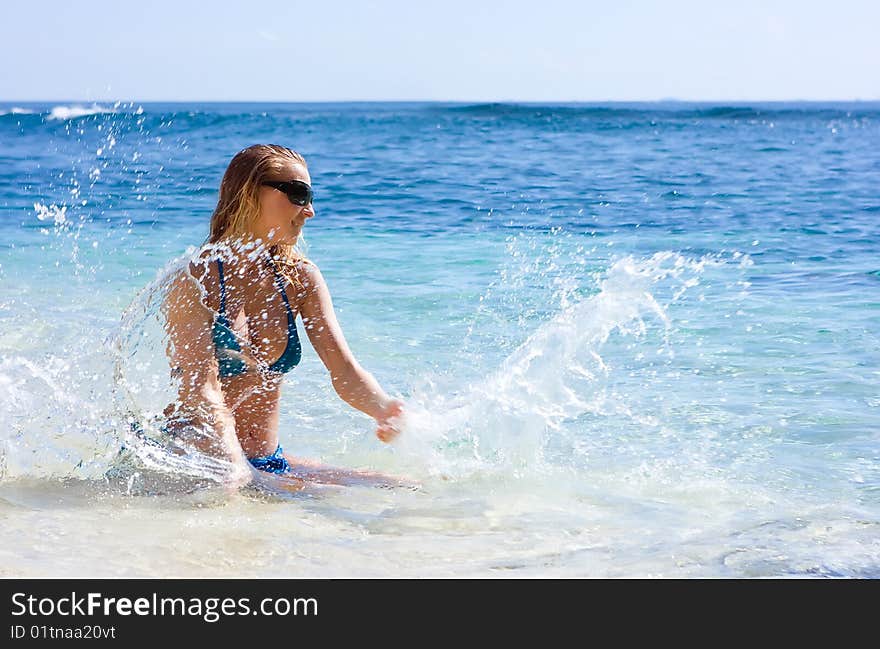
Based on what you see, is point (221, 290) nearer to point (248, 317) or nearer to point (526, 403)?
point (248, 317)

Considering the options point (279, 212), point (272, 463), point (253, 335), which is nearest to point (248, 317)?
point (253, 335)

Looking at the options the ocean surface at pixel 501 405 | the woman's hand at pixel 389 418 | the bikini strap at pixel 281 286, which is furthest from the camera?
the woman's hand at pixel 389 418

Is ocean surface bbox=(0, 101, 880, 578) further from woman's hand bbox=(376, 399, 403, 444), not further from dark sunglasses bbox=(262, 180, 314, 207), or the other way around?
dark sunglasses bbox=(262, 180, 314, 207)

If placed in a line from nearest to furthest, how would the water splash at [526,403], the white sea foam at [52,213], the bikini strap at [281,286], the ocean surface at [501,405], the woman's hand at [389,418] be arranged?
the ocean surface at [501,405] < the bikini strap at [281,286] < the woman's hand at [389,418] < the water splash at [526,403] < the white sea foam at [52,213]

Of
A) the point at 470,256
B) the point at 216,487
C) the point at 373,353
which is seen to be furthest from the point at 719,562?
the point at 470,256

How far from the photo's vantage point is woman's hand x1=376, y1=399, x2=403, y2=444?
367 cm

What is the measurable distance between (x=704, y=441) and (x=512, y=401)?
95 cm

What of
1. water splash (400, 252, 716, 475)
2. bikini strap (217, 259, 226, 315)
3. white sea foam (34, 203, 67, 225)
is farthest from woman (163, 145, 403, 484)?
white sea foam (34, 203, 67, 225)

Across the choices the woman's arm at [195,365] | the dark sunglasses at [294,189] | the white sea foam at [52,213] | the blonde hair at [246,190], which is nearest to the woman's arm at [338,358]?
the blonde hair at [246,190]

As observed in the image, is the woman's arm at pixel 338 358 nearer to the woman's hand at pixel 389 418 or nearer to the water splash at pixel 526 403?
the woman's hand at pixel 389 418

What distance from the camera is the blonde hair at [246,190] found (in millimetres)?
3490

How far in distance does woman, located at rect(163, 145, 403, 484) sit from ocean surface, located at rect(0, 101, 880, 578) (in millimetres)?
234
